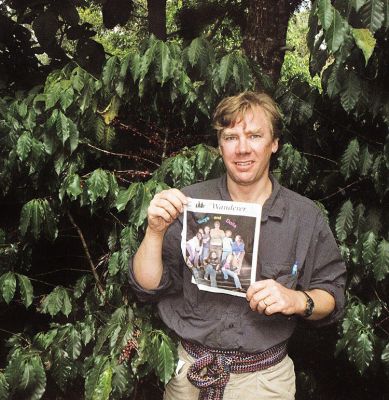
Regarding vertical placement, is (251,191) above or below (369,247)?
above

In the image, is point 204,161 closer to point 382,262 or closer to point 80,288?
point 382,262

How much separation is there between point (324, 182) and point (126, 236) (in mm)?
1008

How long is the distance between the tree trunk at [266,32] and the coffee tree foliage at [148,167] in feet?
1.67

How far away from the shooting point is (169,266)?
1.82 meters

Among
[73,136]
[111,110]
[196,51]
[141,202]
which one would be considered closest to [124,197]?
[141,202]

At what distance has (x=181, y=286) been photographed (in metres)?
1.85

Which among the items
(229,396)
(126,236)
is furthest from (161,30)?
(229,396)

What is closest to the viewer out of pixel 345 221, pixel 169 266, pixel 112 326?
pixel 169 266

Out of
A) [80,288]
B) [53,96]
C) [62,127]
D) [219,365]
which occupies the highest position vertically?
[53,96]

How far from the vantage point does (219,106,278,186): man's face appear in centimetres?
165

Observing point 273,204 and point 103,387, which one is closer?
point 273,204

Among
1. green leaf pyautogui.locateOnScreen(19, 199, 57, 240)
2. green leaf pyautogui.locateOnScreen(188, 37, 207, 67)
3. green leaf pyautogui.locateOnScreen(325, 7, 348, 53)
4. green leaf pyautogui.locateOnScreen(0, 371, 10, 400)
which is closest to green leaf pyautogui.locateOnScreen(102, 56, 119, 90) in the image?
green leaf pyautogui.locateOnScreen(188, 37, 207, 67)

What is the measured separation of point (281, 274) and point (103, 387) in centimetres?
78

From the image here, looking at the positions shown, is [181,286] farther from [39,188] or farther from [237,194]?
[39,188]
